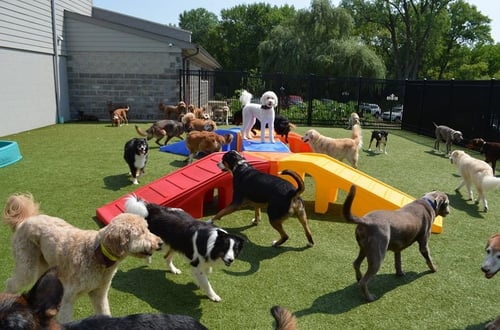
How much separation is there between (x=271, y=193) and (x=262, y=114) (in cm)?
403

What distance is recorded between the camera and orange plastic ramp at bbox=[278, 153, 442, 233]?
5867 millimetres

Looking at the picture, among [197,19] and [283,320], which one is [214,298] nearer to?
[283,320]

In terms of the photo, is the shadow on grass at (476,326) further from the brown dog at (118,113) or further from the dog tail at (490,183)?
the brown dog at (118,113)

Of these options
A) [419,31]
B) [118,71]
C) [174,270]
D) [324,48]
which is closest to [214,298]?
[174,270]

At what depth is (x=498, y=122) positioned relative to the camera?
12.8 metres

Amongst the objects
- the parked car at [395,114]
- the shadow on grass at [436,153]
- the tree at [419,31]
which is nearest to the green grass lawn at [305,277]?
the shadow on grass at [436,153]

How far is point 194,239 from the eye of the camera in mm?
3738

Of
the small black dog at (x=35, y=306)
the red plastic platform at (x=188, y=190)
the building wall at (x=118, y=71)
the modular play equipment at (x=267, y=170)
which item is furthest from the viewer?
the building wall at (x=118, y=71)

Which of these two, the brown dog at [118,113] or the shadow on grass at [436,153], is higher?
the brown dog at [118,113]

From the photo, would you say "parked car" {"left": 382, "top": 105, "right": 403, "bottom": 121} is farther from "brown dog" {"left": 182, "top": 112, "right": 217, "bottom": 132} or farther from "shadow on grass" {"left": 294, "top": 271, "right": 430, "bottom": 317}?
"shadow on grass" {"left": 294, "top": 271, "right": 430, "bottom": 317}

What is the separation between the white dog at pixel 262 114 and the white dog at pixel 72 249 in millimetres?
5757

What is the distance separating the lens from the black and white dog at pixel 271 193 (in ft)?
16.0

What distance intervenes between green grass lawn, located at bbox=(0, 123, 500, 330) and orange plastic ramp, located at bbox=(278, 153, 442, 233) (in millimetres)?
351

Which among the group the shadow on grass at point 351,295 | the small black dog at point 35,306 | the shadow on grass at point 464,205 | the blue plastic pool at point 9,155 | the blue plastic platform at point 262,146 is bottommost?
the shadow on grass at point 351,295
